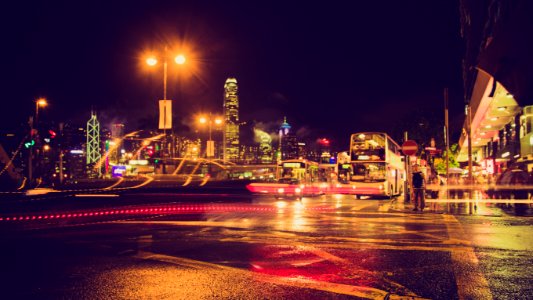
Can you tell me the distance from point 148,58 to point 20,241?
50.3 feet

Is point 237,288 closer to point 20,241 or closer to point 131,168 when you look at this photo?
point 20,241

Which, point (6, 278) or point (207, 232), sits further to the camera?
point (207, 232)

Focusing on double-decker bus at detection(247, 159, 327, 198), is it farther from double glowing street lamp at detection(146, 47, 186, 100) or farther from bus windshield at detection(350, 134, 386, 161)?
double glowing street lamp at detection(146, 47, 186, 100)

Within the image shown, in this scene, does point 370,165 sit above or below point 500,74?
below

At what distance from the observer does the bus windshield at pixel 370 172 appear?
1020 inches

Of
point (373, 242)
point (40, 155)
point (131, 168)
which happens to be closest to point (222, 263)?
point (373, 242)

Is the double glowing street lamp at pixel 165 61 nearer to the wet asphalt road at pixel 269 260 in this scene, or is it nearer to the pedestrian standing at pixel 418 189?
the wet asphalt road at pixel 269 260

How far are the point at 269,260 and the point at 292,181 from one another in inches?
907

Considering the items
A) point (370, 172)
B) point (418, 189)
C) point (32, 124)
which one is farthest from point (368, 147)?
point (32, 124)

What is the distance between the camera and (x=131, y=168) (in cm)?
9794

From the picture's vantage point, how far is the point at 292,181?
2973 cm

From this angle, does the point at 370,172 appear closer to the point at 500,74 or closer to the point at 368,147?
the point at 368,147

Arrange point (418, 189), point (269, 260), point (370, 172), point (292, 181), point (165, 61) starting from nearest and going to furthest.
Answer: point (269, 260) < point (418, 189) < point (165, 61) < point (370, 172) < point (292, 181)

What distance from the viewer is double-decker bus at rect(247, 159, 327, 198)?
→ 28047mm
